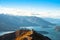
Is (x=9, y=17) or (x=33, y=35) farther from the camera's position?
(x=9, y=17)

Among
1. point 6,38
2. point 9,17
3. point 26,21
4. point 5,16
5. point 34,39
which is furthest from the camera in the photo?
point 5,16

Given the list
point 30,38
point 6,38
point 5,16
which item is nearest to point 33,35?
point 30,38

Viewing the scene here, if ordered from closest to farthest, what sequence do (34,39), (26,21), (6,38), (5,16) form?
(34,39), (6,38), (26,21), (5,16)

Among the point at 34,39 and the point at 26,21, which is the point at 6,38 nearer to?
the point at 34,39

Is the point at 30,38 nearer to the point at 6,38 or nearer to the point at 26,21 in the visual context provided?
the point at 6,38

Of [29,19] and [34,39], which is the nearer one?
[34,39]

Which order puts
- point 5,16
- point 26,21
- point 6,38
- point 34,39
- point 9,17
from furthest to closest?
point 5,16
point 9,17
point 26,21
point 6,38
point 34,39

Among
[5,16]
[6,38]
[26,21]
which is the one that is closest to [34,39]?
[6,38]
